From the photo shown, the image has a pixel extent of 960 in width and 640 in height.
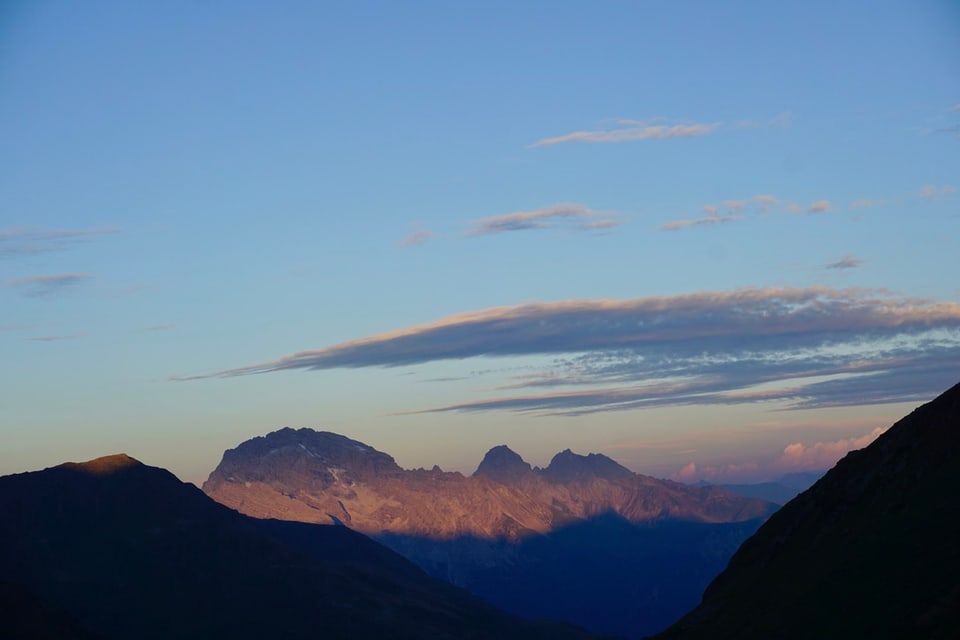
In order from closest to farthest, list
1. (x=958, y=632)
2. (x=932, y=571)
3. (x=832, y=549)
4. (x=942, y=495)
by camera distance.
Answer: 1. (x=958, y=632)
2. (x=932, y=571)
3. (x=942, y=495)
4. (x=832, y=549)

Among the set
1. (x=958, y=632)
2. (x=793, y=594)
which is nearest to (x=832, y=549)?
(x=793, y=594)

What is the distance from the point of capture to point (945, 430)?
655 feet

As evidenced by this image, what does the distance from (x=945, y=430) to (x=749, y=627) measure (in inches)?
1881

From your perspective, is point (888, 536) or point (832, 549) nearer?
point (888, 536)

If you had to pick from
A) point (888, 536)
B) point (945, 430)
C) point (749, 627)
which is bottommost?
point (749, 627)

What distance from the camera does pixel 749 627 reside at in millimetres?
189625

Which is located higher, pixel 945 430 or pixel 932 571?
pixel 945 430

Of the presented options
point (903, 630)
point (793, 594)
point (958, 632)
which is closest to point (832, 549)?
point (793, 594)

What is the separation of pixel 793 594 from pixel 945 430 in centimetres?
3912

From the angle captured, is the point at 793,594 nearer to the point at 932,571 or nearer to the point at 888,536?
the point at 888,536

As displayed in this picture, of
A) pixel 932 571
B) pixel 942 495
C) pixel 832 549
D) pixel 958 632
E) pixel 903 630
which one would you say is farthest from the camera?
A: pixel 832 549

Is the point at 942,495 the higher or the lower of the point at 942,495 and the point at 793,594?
the higher

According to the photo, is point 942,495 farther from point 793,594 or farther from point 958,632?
point 958,632

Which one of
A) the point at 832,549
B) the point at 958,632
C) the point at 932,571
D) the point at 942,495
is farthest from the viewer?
the point at 832,549
